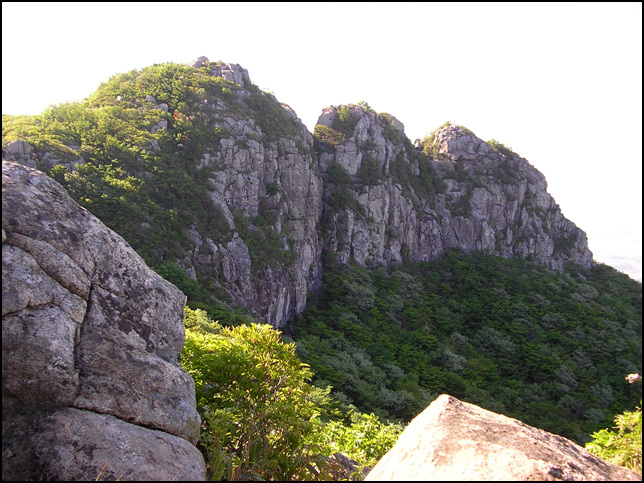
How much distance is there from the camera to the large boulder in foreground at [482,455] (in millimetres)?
3238

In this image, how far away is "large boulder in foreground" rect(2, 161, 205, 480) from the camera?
3424 millimetres

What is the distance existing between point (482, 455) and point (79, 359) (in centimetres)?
401

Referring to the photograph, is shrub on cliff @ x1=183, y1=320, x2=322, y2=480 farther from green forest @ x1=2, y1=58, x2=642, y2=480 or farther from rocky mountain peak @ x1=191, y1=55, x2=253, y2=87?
rocky mountain peak @ x1=191, y1=55, x2=253, y2=87

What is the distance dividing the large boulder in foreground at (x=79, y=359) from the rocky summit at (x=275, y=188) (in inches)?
564

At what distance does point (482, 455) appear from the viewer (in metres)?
3.41

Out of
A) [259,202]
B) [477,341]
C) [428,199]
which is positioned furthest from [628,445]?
[428,199]

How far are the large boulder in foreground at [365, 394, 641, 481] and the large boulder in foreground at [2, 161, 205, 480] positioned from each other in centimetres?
210

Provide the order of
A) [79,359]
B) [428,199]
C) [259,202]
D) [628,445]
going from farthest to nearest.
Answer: [428,199], [259,202], [628,445], [79,359]

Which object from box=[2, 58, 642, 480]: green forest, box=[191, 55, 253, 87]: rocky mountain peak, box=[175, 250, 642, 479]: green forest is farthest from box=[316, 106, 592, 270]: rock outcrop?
box=[191, 55, 253, 87]: rocky mountain peak

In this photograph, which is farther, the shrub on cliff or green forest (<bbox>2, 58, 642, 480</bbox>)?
green forest (<bbox>2, 58, 642, 480</bbox>)

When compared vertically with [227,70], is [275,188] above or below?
below

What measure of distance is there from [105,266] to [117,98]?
25981 mm

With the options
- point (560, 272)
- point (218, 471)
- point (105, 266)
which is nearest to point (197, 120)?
point (105, 266)

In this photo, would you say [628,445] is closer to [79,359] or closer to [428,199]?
[79,359]
